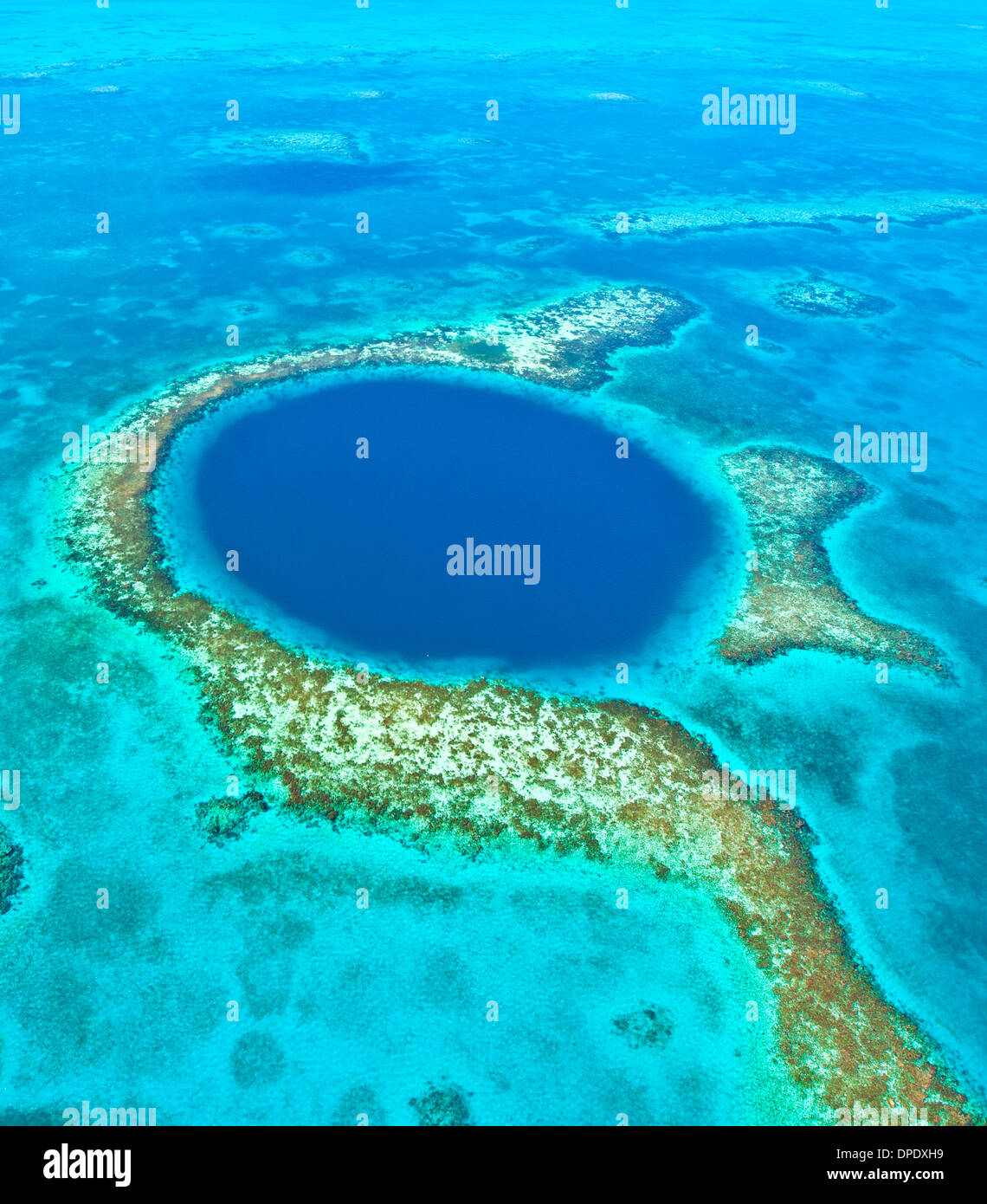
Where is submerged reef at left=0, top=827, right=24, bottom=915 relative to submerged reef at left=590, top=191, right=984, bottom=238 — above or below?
below

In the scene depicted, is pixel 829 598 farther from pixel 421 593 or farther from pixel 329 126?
pixel 329 126

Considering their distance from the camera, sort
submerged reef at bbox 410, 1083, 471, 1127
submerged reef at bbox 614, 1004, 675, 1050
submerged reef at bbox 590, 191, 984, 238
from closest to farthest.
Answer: submerged reef at bbox 410, 1083, 471, 1127 < submerged reef at bbox 614, 1004, 675, 1050 < submerged reef at bbox 590, 191, 984, 238

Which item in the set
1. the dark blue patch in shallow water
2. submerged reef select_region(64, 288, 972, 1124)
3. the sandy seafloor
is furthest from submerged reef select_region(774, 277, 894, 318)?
submerged reef select_region(64, 288, 972, 1124)

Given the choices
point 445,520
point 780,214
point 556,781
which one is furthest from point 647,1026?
point 780,214

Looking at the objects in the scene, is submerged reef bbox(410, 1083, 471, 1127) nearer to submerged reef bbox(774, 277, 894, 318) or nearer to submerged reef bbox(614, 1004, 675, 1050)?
submerged reef bbox(614, 1004, 675, 1050)

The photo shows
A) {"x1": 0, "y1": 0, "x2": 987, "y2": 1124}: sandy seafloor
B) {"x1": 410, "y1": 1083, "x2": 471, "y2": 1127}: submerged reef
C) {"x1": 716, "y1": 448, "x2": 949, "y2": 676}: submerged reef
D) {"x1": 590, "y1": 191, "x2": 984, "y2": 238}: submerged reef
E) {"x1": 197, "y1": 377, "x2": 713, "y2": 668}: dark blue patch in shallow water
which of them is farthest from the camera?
{"x1": 590, "y1": 191, "x2": 984, "y2": 238}: submerged reef

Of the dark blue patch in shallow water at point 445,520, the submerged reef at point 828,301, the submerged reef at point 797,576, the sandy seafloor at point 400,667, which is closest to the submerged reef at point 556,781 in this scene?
the submerged reef at point 797,576

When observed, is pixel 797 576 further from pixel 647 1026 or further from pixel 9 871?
pixel 9 871
